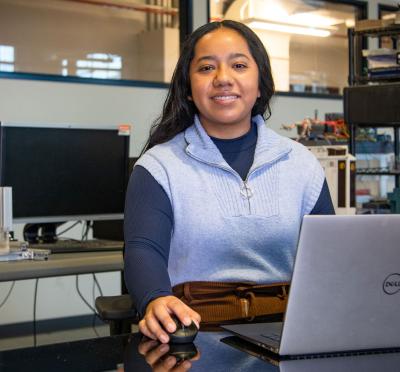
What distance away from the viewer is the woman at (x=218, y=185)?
1499mm

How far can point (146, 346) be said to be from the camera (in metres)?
1.16

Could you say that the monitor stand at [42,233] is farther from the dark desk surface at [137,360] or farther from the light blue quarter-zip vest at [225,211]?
the dark desk surface at [137,360]

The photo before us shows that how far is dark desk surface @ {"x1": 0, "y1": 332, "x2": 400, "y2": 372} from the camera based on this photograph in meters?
1.03

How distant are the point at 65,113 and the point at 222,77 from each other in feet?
9.72

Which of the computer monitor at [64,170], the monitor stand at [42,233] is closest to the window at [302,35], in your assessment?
the computer monitor at [64,170]

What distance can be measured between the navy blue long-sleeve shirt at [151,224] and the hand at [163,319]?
0.11 m

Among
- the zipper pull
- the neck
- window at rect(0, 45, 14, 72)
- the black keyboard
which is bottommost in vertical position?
the black keyboard

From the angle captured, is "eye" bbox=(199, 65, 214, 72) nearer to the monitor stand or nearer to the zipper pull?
the zipper pull

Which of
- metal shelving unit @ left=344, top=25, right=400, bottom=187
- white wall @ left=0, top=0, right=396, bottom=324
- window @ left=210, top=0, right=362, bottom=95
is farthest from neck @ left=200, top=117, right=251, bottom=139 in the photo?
window @ left=210, top=0, right=362, bottom=95

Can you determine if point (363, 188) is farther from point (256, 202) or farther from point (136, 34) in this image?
point (256, 202)

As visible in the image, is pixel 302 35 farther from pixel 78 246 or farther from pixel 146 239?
pixel 146 239

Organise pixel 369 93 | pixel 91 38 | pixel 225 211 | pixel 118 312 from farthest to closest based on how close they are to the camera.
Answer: pixel 91 38 < pixel 369 93 < pixel 118 312 < pixel 225 211

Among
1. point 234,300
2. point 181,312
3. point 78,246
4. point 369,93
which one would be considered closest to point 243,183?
point 234,300

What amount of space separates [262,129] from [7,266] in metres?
1.03
